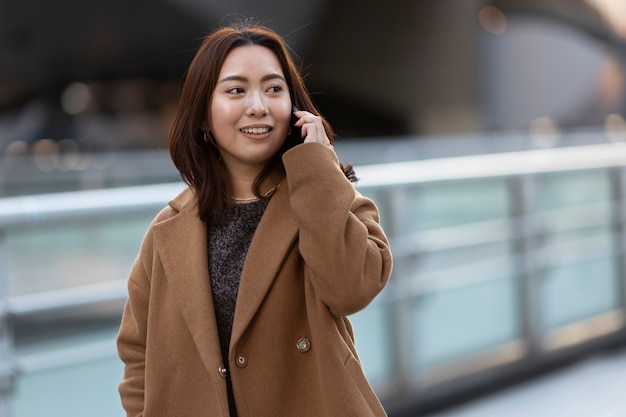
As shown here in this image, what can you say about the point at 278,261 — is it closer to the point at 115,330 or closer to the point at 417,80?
the point at 115,330

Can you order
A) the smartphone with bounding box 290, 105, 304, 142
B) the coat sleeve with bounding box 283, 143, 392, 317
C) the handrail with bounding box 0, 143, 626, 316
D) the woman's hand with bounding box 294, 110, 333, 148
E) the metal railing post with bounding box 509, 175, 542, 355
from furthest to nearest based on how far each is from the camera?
the metal railing post with bounding box 509, 175, 542, 355 → the handrail with bounding box 0, 143, 626, 316 → the smartphone with bounding box 290, 105, 304, 142 → the woman's hand with bounding box 294, 110, 333, 148 → the coat sleeve with bounding box 283, 143, 392, 317

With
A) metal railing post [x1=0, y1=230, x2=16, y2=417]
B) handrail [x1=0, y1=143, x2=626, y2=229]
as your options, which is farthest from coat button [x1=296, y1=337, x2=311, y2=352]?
metal railing post [x1=0, y1=230, x2=16, y2=417]

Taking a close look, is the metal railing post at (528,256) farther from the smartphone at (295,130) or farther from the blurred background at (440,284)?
the smartphone at (295,130)

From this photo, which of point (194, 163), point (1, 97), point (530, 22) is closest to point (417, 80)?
point (530, 22)

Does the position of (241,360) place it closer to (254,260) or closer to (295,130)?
(254,260)

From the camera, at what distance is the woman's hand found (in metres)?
2.04

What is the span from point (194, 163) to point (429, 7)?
90.7 ft

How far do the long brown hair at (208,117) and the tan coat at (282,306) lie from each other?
57 mm

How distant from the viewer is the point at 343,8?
29.5 m

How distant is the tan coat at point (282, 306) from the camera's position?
1.96 metres

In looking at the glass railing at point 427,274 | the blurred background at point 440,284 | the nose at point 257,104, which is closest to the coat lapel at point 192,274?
the nose at point 257,104

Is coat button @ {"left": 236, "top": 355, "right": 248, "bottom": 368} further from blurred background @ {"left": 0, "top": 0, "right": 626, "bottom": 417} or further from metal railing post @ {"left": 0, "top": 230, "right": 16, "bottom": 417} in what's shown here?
metal railing post @ {"left": 0, "top": 230, "right": 16, "bottom": 417}

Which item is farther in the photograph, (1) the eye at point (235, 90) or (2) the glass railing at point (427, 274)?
(2) the glass railing at point (427, 274)

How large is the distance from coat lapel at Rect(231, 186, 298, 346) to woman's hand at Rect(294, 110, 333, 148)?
150mm
